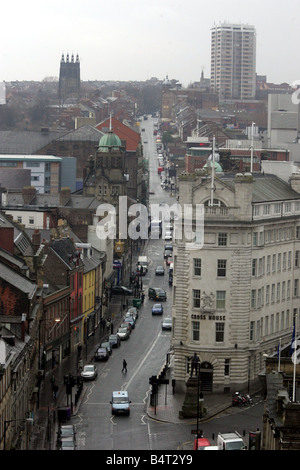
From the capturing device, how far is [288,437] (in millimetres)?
49188

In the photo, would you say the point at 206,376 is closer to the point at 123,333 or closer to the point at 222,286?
the point at 222,286

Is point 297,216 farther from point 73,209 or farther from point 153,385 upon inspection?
point 73,209

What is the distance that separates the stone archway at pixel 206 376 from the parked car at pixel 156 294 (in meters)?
43.6

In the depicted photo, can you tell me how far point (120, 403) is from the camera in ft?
243

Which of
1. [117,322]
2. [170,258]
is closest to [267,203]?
[117,322]

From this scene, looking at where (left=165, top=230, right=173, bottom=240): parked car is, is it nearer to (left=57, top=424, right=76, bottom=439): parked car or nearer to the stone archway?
the stone archway

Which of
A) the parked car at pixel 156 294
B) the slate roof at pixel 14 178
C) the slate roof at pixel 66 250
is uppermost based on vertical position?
the slate roof at pixel 14 178

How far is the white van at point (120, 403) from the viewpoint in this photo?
73.4m

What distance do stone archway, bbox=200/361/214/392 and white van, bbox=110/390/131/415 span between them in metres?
6.80

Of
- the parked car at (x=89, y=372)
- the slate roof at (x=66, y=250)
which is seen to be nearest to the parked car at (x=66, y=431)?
the parked car at (x=89, y=372)

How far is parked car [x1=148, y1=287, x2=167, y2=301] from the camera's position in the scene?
125 meters

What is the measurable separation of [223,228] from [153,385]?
10.9 meters

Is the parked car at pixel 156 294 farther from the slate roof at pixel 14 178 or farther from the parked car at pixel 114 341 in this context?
the slate roof at pixel 14 178

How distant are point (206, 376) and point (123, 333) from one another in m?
21.4
